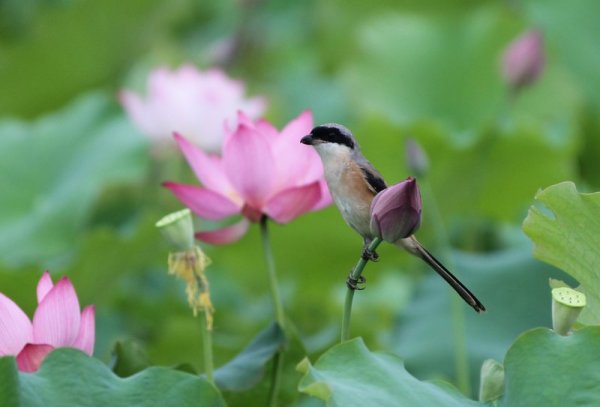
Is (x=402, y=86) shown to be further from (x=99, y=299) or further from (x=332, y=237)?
(x=99, y=299)

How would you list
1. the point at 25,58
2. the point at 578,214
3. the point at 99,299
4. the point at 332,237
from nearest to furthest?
the point at 578,214 → the point at 99,299 → the point at 332,237 → the point at 25,58

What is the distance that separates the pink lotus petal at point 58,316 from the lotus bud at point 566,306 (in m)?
0.36

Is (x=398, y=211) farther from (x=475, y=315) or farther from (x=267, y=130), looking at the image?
(x=475, y=315)

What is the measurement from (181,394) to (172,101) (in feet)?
3.55

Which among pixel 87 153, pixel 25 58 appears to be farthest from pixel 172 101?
pixel 25 58

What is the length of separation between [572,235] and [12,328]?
462 millimetres

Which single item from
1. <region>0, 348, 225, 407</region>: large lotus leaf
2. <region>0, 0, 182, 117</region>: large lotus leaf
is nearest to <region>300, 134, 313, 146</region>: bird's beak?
<region>0, 348, 225, 407</region>: large lotus leaf

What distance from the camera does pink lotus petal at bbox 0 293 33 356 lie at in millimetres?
860

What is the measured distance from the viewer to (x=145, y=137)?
2.05 m

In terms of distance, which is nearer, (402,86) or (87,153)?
(87,153)

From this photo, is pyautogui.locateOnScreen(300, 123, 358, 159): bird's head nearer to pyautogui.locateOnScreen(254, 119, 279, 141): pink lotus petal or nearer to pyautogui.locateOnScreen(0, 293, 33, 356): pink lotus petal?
pyautogui.locateOnScreen(254, 119, 279, 141): pink lotus petal

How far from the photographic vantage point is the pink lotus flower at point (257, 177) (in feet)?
3.34

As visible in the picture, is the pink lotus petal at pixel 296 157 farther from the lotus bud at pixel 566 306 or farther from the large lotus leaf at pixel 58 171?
the large lotus leaf at pixel 58 171

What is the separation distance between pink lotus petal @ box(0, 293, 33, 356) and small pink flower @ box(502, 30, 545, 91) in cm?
118
